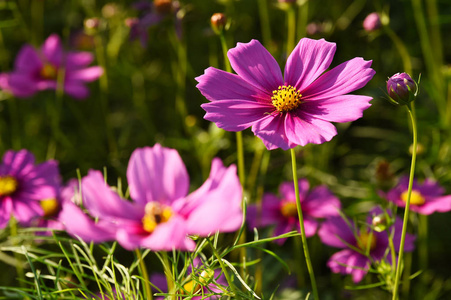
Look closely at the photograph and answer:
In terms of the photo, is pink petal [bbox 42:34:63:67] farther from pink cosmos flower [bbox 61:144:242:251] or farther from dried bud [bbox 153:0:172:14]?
pink cosmos flower [bbox 61:144:242:251]

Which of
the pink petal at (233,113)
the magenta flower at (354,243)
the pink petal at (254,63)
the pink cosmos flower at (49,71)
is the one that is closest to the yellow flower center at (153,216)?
the pink petal at (233,113)

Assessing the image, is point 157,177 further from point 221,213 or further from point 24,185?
point 24,185

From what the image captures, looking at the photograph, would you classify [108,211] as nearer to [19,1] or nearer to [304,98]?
[304,98]

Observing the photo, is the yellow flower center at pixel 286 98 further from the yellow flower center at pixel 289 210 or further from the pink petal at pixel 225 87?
the yellow flower center at pixel 289 210

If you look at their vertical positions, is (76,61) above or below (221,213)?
above

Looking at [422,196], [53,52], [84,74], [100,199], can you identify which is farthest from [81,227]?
[53,52]

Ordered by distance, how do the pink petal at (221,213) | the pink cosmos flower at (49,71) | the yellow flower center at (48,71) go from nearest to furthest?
the pink petal at (221,213)
the pink cosmos flower at (49,71)
the yellow flower center at (48,71)
